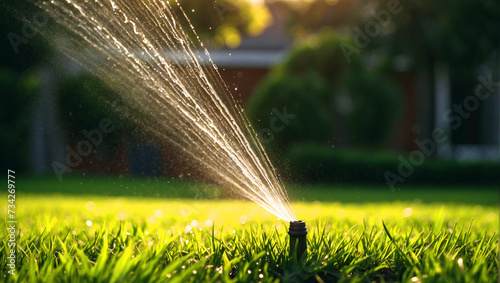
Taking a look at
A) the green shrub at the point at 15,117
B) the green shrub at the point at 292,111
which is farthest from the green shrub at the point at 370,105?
the green shrub at the point at 15,117

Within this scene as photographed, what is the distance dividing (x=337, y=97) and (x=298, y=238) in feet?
30.8

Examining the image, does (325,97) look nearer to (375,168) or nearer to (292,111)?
(292,111)

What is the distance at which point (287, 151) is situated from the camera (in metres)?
10.8

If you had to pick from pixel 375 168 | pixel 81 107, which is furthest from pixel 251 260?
pixel 81 107

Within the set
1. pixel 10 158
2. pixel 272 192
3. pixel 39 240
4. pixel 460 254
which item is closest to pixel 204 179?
pixel 272 192

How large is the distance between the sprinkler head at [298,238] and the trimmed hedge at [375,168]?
7998mm

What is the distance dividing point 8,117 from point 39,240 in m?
10.2

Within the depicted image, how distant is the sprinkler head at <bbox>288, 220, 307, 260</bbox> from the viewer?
7.93ft

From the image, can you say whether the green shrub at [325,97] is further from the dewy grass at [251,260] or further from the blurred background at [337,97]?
the dewy grass at [251,260]

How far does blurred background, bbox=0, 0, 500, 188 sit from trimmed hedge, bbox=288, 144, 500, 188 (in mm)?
28

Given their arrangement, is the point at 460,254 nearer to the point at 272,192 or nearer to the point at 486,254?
the point at 486,254

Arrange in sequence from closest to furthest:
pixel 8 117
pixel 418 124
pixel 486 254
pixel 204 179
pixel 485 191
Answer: pixel 486 254, pixel 204 179, pixel 485 191, pixel 8 117, pixel 418 124

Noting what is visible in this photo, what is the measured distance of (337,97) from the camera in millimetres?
11539

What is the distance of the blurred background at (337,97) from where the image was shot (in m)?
10.6
